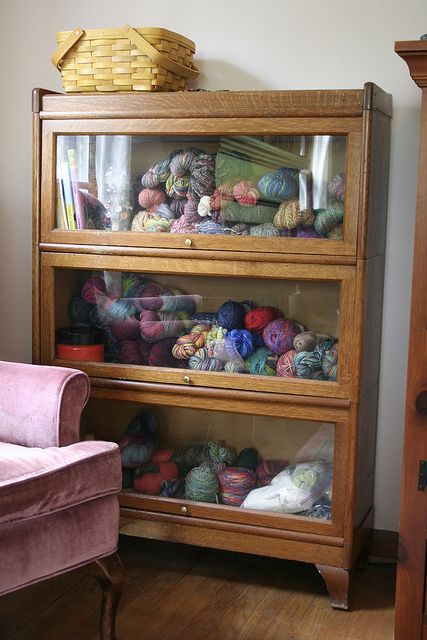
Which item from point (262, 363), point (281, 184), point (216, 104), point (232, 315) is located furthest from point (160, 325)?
point (216, 104)

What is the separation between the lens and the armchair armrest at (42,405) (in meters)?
2.23

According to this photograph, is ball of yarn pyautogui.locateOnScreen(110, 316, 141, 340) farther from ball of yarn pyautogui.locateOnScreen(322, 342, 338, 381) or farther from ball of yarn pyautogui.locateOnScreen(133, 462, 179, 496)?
ball of yarn pyautogui.locateOnScreen(322, 342, 338, 381)

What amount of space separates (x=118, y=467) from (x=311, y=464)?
63 cm

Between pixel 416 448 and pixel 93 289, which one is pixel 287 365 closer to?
pixel 416 448

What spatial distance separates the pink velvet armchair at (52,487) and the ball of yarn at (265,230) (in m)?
0.62

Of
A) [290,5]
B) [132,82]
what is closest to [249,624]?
[132,82]

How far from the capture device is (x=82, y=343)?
270 cm

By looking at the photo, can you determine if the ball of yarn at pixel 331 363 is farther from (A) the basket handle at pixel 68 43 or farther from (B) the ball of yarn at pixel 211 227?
(A) the basket handle at pixel 68 43

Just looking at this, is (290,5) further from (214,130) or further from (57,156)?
Answer: (57,156)

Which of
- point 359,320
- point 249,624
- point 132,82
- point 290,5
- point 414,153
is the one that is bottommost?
point 249,624

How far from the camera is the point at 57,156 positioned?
8.73ft

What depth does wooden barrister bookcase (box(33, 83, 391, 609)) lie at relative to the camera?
7.89 feet

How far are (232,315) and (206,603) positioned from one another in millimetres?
791

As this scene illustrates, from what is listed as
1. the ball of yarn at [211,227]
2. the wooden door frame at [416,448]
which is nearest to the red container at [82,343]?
the ball of yarn at [211,227]
